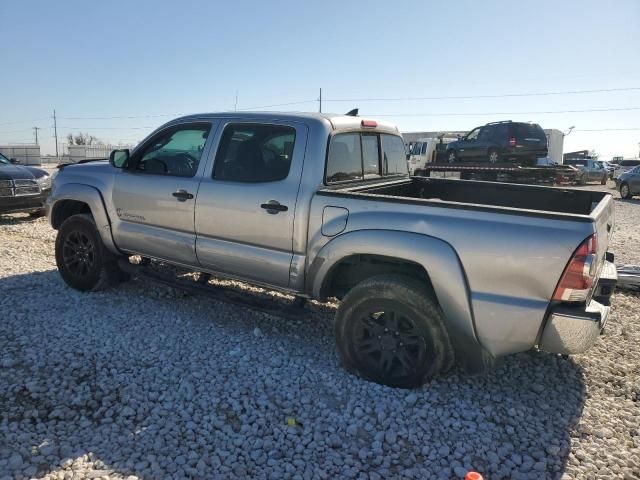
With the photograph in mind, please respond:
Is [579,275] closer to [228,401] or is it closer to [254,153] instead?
[228,401]

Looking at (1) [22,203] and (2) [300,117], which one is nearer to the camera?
(2) [300,117]

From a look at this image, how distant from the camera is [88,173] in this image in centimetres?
511

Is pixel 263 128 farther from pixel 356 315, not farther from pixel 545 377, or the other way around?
pixel 545 377

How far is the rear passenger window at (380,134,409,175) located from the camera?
4.74 m

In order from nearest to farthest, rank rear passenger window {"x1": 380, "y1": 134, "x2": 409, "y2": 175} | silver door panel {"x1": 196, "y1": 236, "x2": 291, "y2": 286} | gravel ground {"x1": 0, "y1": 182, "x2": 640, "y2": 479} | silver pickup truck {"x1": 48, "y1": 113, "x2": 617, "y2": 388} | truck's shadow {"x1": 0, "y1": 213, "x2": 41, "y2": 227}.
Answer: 1. gravel ground {"x1": 0, "y1": 182, "x2": 640, "y2": 479}
2. silver pickup truck {"x1": 48, "y1": 113, "x2": 617, "y2": 388}
3. silver door panel {"x1": 196, "y1": 236, "x2": 291, "y2": 286}
4. rear passenger window {"x1": 380, "y1": 134, "x2": 409, "y2": 175}
5. truck's shadow {"x1": 0, "y1": 213, "x2": 41, "y2": 227}

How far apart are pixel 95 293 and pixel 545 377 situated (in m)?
4.51

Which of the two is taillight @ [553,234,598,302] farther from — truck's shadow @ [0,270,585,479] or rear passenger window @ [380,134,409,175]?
rear passenger window @ [380,134,409,175]

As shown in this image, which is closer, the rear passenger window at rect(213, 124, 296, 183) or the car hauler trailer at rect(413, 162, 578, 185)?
the rear passenger window at rect(213, 124, 296, 183)

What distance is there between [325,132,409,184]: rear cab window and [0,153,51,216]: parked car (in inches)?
311

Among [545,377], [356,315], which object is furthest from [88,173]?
[545,377]

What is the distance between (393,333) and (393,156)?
2.21 m

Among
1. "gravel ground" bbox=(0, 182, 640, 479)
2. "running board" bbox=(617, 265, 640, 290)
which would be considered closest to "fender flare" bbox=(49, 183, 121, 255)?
"gravel ground" bbox=(0, 182, 640, 479)

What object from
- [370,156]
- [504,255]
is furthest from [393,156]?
[504,255]

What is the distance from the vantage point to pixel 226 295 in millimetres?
4223
